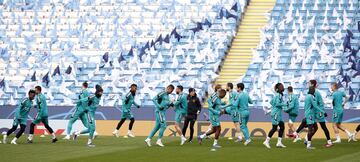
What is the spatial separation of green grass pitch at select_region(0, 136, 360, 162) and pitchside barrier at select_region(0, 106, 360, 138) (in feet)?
14.5

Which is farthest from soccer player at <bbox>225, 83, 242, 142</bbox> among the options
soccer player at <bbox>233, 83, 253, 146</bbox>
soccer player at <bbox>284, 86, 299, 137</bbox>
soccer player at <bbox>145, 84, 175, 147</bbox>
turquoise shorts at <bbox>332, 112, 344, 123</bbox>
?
turquoise shorts at <bbox>332, 112, 344, 123</bbox>

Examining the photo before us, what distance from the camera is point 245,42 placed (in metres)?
45.6

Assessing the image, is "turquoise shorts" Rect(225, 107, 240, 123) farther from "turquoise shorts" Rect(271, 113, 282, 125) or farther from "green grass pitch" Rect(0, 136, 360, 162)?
"turquoise shorts" Rect(271, 113, 282, 125)

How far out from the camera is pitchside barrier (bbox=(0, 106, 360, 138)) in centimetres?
3881

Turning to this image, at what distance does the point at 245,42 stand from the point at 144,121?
26.1ft

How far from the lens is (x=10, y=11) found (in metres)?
49.6

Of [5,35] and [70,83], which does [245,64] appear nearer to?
[70,83]

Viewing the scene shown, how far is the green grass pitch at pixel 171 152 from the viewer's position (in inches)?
1028

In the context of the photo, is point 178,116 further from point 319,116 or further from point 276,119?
point 319,116

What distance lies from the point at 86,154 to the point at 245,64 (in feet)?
57.8

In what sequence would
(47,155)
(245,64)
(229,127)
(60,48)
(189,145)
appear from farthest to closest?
1. (60,48)
2. (245,64)
3. (229,127)
4. (189,145)
5. (47,155)

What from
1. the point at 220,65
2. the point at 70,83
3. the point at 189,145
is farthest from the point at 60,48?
the point at 189,145

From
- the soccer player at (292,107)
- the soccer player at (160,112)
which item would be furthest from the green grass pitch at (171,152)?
the soccer player at (292,107)

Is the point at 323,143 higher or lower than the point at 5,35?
lower
